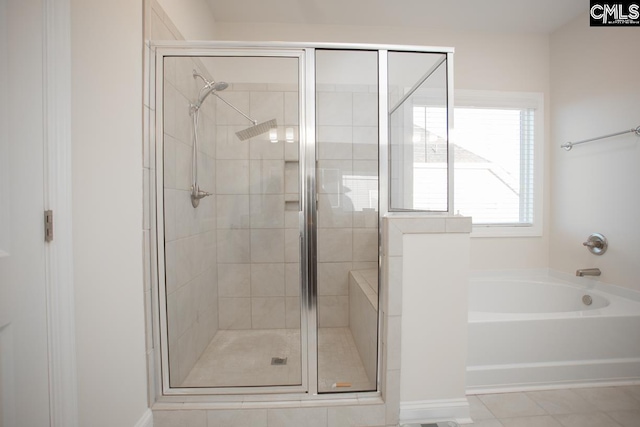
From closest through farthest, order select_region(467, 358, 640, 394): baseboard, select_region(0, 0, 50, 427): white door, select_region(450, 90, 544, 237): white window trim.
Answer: select_region(0, 0, 50, 427): white door → select_region(467, 358, 640, 394): baseboard → select_region(450, 90, 544, 237): white window trim

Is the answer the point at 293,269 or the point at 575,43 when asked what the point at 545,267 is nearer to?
the point at 575,43

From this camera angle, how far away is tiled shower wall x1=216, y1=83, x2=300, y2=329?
56.7 inches

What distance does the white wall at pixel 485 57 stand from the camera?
241cm

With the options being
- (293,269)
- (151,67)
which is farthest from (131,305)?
(151,67)

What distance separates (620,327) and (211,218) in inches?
101

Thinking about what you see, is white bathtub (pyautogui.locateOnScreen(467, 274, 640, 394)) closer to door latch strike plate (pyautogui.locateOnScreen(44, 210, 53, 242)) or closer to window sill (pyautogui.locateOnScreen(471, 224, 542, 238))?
window sill (pyautogui.locateOnScreen(471, 224, 542, 238))

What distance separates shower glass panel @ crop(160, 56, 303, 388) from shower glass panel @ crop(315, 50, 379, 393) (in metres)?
0.13

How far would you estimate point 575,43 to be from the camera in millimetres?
2326

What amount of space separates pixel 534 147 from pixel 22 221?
3.42 metres

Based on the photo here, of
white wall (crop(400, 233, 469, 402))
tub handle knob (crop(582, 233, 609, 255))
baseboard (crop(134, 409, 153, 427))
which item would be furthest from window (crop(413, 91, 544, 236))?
baseboard (crop(134, 409, 153, 427))

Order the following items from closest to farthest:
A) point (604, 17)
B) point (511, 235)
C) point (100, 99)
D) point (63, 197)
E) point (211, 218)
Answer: point (63, 197) → point (100, 99) → point (211, 218) → point (604, 17) → point (511, 235)

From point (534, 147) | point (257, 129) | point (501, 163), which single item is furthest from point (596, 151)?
point (257, 129)

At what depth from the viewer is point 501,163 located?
8.50ft

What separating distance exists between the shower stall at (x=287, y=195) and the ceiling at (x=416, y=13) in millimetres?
1113
